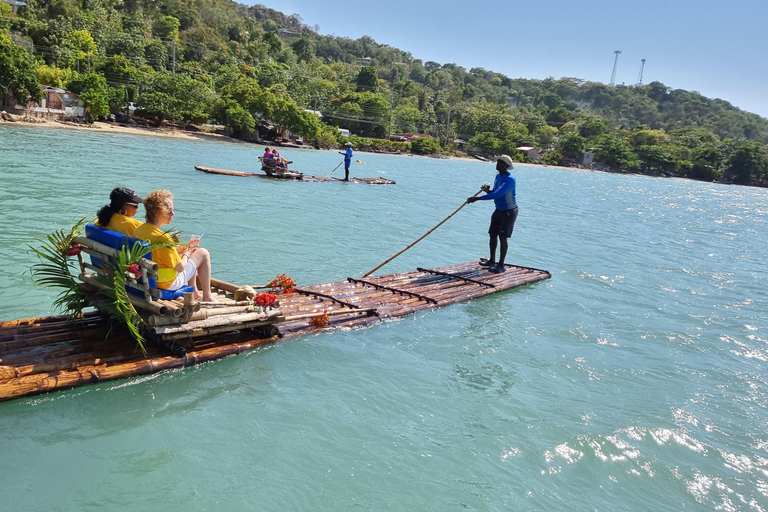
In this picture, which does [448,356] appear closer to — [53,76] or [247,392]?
[247,392]

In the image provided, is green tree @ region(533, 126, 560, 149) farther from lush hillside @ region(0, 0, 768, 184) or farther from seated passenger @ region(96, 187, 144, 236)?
seated passenger @ region(96, 187, 144, 236)

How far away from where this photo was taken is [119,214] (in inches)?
229

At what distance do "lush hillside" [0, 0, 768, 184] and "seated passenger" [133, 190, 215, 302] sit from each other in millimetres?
45026

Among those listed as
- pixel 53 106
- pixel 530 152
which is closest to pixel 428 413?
pixel 53 106

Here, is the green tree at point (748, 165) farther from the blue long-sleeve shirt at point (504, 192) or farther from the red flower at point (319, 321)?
the red flower at point (319, 321)

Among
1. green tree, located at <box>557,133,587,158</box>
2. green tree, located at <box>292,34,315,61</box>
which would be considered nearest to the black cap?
green tree, located at <box>557,133,587,158</box>

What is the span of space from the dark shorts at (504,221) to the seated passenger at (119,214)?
24.3ft

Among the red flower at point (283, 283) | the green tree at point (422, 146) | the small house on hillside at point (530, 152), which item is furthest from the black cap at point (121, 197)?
the small house on hillside at point (530, 152)

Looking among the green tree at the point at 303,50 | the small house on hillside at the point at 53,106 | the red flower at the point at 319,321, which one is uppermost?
the green tree at the point at 303,50

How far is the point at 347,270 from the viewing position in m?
12.2

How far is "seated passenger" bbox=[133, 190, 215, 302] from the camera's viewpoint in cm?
538

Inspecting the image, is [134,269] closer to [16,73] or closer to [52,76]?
[16,73]

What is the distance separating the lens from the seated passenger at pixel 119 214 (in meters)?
5.72

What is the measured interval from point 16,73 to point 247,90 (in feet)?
89.7
